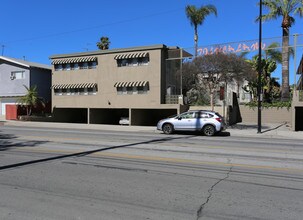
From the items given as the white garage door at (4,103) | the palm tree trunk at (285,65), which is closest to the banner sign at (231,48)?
the palm tree trunk at (285,65)

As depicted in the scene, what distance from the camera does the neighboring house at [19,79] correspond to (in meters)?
39.7

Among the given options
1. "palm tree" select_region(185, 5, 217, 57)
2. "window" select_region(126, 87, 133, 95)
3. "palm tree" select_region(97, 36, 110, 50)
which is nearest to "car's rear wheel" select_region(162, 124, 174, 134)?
"window" select_region(126, 87, 133, 95)

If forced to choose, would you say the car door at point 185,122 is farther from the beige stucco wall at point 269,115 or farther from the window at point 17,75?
the window at point 17,75

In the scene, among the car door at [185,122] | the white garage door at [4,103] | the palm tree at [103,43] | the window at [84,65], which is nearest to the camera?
the car door at [185,122]

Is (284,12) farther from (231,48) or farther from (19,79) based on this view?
(19,79)

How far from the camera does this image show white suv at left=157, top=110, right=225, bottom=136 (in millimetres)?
20328

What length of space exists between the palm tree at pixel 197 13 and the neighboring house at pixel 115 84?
1245cm

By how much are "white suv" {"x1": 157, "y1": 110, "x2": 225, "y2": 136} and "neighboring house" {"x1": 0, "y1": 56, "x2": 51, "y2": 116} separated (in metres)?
23.6

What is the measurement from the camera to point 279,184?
684 cm

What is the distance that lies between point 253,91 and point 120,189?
3355 cm

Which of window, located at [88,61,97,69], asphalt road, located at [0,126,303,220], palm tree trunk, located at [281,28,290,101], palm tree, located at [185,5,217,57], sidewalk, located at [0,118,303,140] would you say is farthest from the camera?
palm tree, located at [185,5,217,57]

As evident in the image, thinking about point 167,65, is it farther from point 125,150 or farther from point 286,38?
point 125,150

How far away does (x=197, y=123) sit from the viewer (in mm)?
20625

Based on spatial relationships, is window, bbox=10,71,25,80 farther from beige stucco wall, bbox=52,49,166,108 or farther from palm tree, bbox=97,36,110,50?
palm tree, bbox=97,36,110,50
